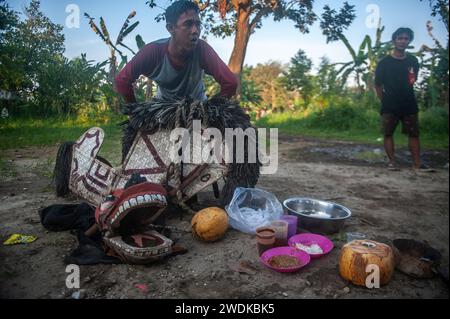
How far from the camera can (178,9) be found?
282 cm

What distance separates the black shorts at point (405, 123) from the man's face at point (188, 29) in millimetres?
3137

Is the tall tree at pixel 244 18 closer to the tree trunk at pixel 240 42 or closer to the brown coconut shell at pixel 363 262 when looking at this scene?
the tree trunk at pixel 240 42

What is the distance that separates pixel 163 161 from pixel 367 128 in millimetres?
8312

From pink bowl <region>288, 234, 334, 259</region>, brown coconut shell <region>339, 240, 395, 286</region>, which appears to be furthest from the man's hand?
brown coconut shell <region>339, 240, 395, 286</region>

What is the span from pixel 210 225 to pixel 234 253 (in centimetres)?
25

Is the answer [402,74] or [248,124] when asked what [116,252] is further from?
[402,74]

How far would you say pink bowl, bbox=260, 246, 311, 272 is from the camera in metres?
1.81

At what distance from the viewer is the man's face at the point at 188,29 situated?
282 cm

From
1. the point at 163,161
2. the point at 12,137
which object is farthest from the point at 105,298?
the point at 12,137

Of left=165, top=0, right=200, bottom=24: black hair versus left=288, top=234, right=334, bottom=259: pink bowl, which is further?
left=165, top=0, right=200, bottom=24: black hair

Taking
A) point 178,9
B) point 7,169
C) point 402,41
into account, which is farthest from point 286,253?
point 7,169

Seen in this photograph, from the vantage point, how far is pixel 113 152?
5.75 metres

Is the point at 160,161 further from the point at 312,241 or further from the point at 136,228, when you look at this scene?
the point at 312,241

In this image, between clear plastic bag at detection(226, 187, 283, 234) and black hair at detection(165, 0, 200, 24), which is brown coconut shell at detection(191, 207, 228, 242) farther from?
black hair at detection(165, 0, 200, 24)
